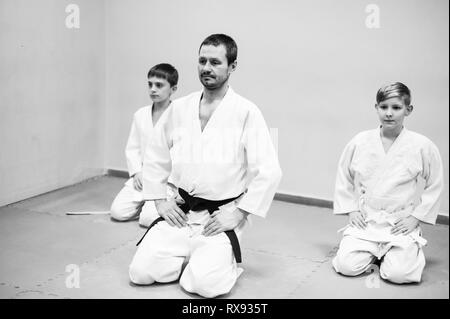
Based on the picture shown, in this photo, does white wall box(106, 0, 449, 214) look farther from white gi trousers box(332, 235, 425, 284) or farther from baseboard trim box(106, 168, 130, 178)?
white gi trousers box(332, 235, 425, 284)

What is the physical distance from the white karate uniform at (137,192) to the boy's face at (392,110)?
5.37 ft

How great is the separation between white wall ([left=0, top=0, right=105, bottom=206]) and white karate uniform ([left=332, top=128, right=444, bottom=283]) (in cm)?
272

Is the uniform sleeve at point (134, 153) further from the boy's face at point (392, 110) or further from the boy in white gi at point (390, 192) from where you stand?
the boy's face at point (392, 110)

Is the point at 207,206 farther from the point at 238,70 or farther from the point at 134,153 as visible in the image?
the point at 238,70

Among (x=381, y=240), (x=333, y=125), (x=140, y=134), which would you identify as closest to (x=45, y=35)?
(x=140, y=134)

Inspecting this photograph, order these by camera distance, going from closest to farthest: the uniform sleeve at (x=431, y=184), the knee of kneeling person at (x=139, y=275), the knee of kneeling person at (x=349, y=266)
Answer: the knee of kneeling person at (x=139, y=275) < the knee of kneeling person at (x=349, y=266) < the uniform sleeve at (x=431, y=184)

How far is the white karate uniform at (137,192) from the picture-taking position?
446 centimetres

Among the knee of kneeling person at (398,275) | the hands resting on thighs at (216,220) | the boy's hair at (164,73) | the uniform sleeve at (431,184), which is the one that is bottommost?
the knee of kneeling person at (398,275)

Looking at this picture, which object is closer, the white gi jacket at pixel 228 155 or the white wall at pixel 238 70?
the white gi jacket at pixel 228 155

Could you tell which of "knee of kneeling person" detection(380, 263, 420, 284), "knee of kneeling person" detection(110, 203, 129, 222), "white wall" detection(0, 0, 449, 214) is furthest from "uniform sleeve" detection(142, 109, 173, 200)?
"white wall" detection(0, 0, 449, 214)

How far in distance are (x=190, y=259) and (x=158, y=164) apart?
621mm

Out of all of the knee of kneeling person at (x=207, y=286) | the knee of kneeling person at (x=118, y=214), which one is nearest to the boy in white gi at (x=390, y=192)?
the knee of kneeling person at (x=207, y=286)

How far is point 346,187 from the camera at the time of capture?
3871 millimetres

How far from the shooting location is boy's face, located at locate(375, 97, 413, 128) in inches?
142
